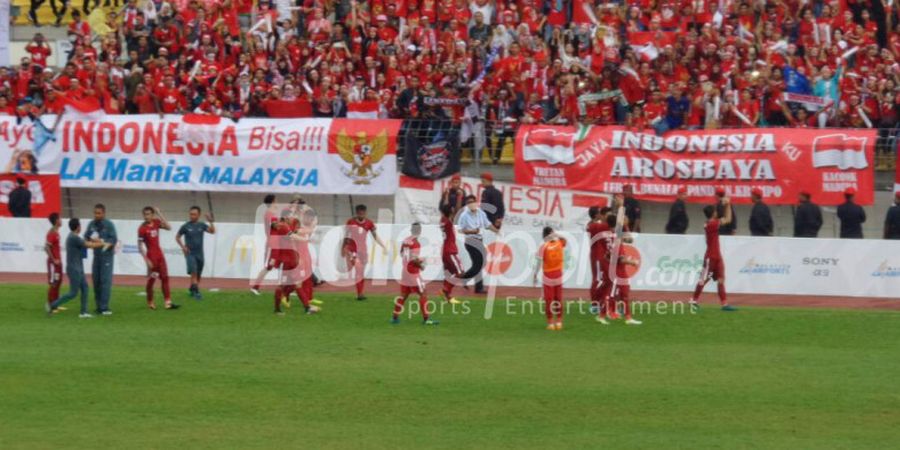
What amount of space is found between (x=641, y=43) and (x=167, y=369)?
15596mm

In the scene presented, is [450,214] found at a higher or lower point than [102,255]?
higher

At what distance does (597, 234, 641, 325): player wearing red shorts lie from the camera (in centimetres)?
2170

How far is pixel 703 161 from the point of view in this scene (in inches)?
1097

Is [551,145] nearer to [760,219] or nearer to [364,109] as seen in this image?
[364,109]

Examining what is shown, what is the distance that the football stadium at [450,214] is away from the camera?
16969 millimetres

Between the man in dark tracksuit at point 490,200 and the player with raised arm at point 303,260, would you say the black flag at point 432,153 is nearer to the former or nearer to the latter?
the man in dark tracksuit at point 490,200

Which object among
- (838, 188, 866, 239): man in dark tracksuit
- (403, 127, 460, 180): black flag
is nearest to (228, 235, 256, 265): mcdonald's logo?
(403, 127, 460, 180): black flag

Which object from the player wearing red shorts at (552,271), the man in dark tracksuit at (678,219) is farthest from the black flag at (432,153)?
the player wearing red shorts at (552,271)

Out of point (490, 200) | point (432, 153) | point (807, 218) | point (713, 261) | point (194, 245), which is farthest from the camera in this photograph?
point (432, 153)

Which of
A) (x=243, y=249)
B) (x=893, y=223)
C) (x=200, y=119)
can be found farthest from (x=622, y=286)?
(x=200, y=119)

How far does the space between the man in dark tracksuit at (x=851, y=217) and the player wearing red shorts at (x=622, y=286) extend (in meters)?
6.09

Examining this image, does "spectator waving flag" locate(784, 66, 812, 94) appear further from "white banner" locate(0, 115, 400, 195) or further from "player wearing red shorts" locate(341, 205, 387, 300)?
"player wearing red shorts" locate(341, 205, 387, 300)

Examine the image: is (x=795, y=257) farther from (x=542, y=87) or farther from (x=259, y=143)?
(x=259, y=143)

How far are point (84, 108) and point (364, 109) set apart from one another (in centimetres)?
632
